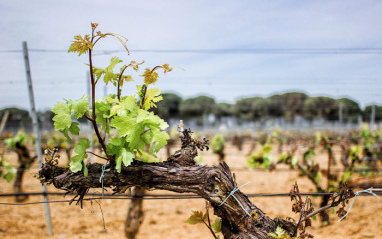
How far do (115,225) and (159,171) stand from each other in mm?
4085

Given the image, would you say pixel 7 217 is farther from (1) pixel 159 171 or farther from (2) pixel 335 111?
(2) pixel 335 111

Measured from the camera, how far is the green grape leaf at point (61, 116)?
1396mm

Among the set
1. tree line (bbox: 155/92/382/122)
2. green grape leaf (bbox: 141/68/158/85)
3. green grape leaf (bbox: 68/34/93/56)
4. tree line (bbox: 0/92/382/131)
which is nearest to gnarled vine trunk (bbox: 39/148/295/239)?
green grape leaf (bbox: 141/68/158/85)

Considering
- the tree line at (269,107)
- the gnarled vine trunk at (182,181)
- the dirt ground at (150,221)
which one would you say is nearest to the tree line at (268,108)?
the tree line at (269,107)

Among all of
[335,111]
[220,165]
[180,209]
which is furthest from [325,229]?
[335,111]

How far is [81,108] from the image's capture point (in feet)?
4.59

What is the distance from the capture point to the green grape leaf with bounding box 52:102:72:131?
1396 mm

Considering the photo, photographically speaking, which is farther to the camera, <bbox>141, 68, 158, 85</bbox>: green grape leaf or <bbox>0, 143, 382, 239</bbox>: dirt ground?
<bbox>0, 143, 382, 239</bbox>: dirt ground

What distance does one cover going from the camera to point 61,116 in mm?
1407

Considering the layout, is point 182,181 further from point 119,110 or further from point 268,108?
point 268,108

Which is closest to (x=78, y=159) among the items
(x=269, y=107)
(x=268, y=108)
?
(x=269, y=107)

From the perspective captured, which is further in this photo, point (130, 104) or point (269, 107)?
point (269, 107)

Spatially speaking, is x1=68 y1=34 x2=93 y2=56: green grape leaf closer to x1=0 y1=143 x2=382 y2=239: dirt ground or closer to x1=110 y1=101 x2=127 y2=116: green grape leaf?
x1=110 y1=101 x2=127 y2=116: green grape leaf

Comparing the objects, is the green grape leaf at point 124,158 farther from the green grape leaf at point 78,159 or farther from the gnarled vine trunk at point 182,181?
the green grape leaf at point 78,159
